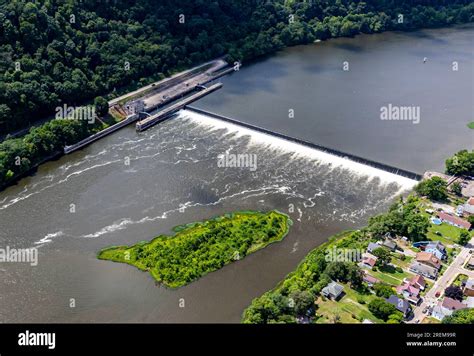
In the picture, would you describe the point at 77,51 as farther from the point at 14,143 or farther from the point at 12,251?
the point at 12,251

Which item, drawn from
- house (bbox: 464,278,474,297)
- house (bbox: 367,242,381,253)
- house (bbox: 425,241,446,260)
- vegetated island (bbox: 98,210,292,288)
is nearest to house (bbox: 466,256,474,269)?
house (bbox: 425,241,446,260)

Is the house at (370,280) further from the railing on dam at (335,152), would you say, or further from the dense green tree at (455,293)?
the railing on dam at (335,152)

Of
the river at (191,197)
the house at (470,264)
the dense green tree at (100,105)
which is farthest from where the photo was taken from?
the dense green tree at (100,105)

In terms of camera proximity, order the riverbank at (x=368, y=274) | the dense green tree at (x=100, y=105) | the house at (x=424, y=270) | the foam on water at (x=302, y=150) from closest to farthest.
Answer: the riverbank at (x=368, y=274) < the house at (x=424, y=270) < the foam on water at (x=302, y=150) < the dense green tree at (x=100, y=105)

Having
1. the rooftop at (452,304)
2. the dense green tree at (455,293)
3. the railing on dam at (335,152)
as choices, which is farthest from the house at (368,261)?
the railing on dam at (335,152)

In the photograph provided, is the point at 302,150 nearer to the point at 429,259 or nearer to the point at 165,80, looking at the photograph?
the point at 429,259
